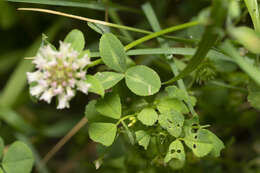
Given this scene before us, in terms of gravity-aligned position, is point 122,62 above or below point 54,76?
below

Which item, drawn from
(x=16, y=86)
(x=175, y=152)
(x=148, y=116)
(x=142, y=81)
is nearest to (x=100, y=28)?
(x=142, y=81)

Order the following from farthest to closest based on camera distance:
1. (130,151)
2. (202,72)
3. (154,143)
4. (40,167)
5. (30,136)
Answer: (30,136) → (40,167) → (130,151) → (202,72) → (154,143)

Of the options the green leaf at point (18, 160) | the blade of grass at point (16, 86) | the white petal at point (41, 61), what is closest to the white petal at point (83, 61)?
the white petal at point (41, 61)

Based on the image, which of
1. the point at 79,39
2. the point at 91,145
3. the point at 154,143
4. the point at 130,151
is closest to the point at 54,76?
the point at 79,39

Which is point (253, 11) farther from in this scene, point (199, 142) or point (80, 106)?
point (80, 106)

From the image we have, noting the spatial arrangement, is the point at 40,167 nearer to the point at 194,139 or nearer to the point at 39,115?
the point at 39,115

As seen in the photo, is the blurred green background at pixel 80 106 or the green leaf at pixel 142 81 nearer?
the green leaf at pixel 142 81

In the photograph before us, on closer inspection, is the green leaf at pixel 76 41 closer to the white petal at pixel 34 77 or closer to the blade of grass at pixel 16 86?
the white petal at pixel 34 77

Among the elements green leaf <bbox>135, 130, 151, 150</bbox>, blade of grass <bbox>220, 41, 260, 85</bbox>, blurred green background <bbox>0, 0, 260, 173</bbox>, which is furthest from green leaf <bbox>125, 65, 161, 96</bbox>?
blurred green background <bbox>0, 0, 260, 173</bbox>
